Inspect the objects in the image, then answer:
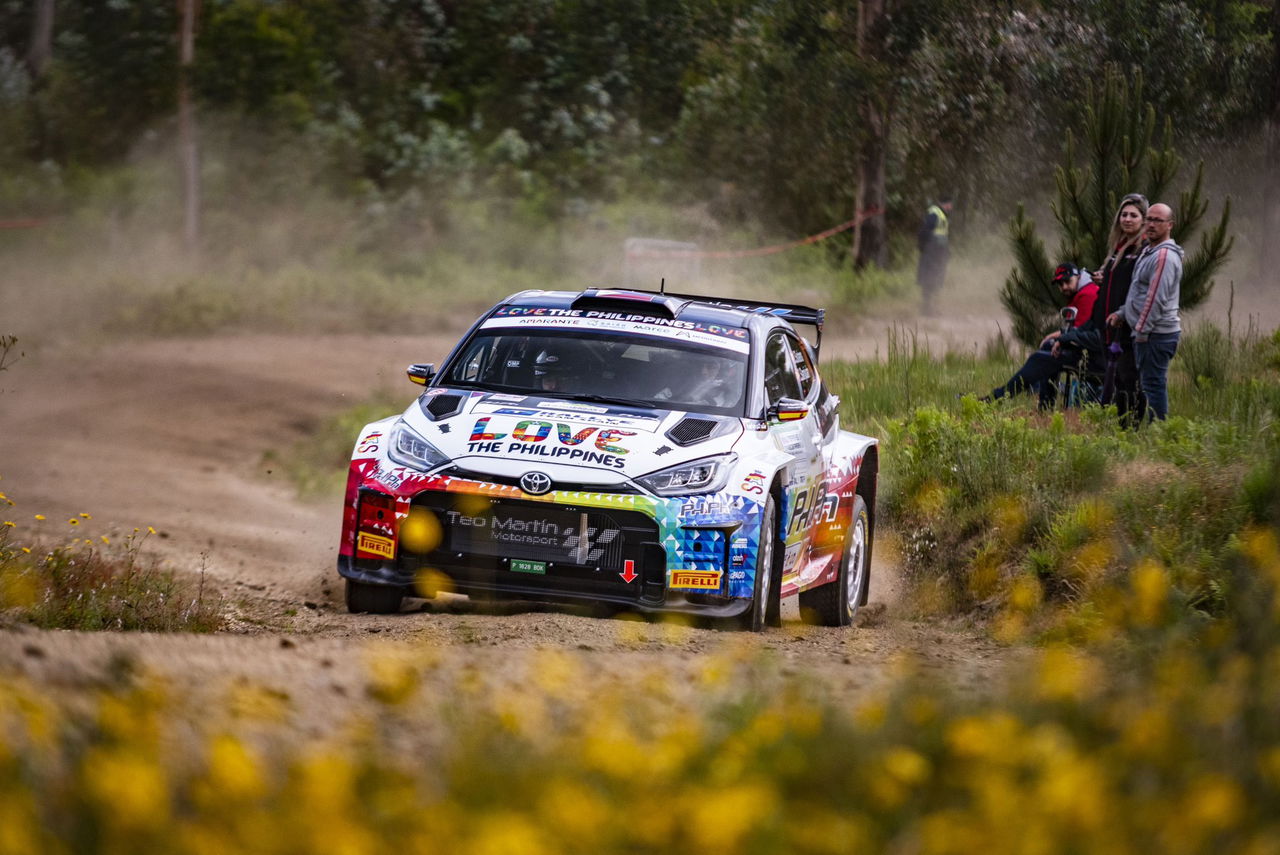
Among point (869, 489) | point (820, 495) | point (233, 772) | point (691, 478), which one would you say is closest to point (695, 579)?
point (691, 478)

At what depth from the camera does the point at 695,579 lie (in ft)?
25.3

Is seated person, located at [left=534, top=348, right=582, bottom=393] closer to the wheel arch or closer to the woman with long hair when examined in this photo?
the wheel arch

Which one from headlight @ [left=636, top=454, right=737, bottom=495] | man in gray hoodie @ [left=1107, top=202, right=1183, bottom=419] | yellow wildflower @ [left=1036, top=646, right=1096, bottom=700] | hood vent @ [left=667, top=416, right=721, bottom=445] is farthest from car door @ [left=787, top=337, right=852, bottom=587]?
yellow wildflower @ [left=1036, top=646, right=1096, bottom=700]

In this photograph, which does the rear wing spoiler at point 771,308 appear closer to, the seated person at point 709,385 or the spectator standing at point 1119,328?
the seated person at point 709,385

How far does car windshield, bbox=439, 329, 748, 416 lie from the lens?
345 inches

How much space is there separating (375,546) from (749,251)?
24213 millimetres

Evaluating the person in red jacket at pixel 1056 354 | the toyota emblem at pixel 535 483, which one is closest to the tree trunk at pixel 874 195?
the person in red jacket at pixel 1056 354

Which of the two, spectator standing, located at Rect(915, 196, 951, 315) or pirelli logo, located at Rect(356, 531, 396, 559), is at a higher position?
spectator standing, located at Rect(915, 196, 951, 315)

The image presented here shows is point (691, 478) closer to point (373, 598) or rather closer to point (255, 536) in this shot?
point (373, 598)

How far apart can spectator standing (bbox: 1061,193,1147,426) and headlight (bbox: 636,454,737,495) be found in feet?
16.4

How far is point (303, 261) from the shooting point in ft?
94.4

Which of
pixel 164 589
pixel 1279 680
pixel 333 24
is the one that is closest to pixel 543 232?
pixel 333 24

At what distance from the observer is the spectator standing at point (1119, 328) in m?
12.1

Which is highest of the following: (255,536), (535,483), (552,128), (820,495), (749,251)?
(552,128)
